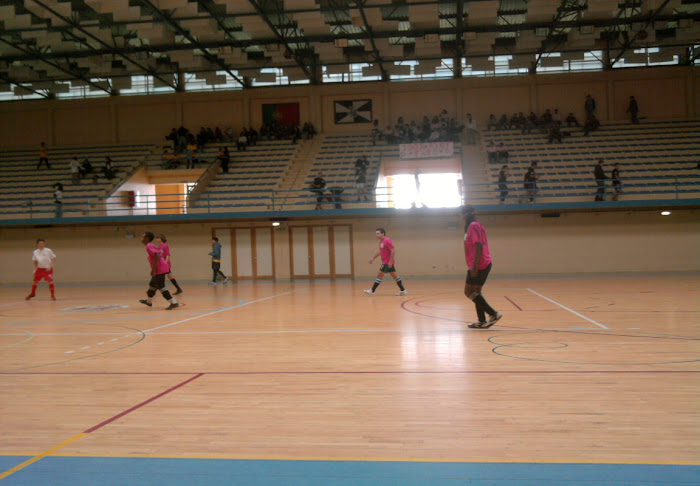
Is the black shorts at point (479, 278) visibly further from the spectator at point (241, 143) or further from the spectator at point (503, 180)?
the spectator at point (241, 143)

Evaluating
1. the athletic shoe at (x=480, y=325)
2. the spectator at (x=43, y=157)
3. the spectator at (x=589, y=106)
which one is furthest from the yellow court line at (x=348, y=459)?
the spectator at (x=43, y=157)

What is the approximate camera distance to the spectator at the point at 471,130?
27641mm

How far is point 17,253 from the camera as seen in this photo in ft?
82.5

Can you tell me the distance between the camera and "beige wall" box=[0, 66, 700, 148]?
1121 inches

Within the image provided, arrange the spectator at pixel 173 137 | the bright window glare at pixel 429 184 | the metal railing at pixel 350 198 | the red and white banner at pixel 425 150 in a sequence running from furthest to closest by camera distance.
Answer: the spectator at pixel 173 137 < the bright window glare at pixel 429 184 < the red and white banner at pixel 425 150 < the metal railing at pixel 350 198

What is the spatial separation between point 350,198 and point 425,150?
5078mm

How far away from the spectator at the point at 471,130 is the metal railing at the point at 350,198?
404 cm

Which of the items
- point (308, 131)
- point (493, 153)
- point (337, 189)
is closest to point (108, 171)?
point (308, 131)

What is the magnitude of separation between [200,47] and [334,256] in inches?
461

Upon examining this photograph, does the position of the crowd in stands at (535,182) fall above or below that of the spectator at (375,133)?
below

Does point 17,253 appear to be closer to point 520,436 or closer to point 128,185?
point 128,185

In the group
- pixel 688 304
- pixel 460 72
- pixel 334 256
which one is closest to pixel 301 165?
pixel 334 256

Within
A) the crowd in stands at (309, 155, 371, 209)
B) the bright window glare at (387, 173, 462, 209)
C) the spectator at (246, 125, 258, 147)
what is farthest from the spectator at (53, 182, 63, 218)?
the bright window glare at (387, 173, 462, 209)

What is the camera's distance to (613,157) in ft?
83.8
